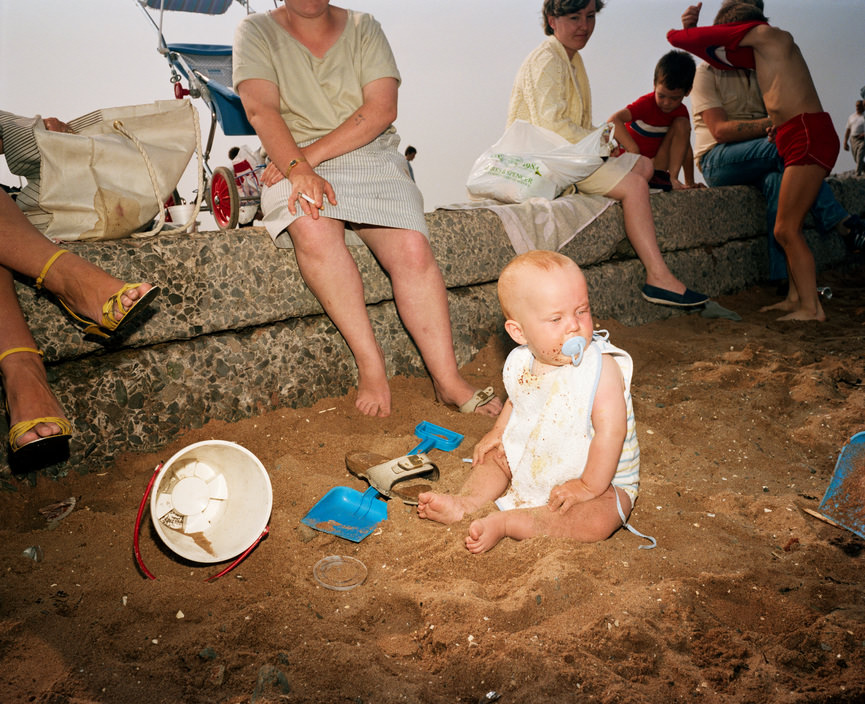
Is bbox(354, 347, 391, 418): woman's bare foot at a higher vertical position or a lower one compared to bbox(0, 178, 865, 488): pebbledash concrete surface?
lower

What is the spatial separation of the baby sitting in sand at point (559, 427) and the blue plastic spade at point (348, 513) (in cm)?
13

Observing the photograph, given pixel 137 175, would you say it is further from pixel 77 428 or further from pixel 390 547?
pixel 390 547

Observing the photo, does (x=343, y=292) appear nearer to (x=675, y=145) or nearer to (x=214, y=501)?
(x=214, y=501)

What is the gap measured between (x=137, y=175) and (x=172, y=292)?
458 mm

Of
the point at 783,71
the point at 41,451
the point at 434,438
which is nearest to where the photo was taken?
the point at 41,451

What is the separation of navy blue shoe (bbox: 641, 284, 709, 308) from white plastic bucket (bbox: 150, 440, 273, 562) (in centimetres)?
252

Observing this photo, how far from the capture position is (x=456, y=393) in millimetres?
2279

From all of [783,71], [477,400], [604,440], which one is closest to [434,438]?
[477,400]

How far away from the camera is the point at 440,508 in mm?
1549

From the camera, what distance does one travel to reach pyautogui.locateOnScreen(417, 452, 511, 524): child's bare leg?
155 cm

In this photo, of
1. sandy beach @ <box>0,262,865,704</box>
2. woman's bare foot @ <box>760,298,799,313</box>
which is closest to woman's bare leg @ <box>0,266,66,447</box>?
sandy beach @ <box>0,262,865,704</box>

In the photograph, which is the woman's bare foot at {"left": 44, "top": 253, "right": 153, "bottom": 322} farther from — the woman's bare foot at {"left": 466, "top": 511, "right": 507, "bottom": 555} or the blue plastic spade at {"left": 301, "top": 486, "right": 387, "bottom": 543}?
the woman's bare foot at {"left": 466, "top": 511, "right": 507, "bottom": 555}

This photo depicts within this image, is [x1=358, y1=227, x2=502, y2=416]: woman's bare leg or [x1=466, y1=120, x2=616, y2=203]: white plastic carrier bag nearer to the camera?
[x1=358, y1=227, x2=502, y2=416]: woman's bare leg

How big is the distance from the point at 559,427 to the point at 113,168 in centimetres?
166
